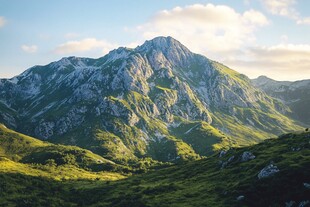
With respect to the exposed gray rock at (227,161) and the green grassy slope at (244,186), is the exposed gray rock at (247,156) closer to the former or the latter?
the green grassy slope at (244,186)

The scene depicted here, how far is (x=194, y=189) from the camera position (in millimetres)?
153000

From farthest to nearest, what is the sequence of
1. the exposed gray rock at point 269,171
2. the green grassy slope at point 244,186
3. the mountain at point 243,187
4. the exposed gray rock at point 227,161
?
1. the exposed gray rock at point 227,161
2. the exposed gray rock at point 269,171
3. the green grassy slope at point 244,186
4. the mountain at point 243,187

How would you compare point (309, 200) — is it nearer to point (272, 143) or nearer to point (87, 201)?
point (272, 143)

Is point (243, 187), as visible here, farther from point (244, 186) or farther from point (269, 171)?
point (269, 171)

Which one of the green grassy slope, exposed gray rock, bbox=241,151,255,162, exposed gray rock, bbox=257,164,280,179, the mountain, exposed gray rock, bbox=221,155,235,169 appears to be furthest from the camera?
exposed gray rock, bbox=221,155,235,169

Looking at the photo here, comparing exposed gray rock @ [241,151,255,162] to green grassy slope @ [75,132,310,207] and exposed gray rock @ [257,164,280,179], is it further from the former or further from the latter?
exposed gray rock @ [257,164,280,179]

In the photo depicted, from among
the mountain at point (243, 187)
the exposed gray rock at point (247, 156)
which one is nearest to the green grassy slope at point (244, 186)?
the mountain at point (243, 187)

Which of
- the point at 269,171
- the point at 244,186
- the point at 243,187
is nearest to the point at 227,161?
the point at 244,186

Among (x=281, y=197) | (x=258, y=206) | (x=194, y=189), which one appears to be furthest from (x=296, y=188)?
(x=194, y=189)

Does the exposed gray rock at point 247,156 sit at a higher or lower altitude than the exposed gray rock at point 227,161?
higher

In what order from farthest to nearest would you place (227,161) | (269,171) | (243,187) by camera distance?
(227,161)
(269,171)
(243,187)

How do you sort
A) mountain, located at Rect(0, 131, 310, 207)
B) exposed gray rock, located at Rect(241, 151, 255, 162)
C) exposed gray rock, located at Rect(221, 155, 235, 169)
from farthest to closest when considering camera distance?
exposed gray rock, located at Rect(221, 155, 235, 169) < exposed gray rock, located at Rect(241, 151, 255, 162) < mountain, located at Rect(0, 131, 310, 207)

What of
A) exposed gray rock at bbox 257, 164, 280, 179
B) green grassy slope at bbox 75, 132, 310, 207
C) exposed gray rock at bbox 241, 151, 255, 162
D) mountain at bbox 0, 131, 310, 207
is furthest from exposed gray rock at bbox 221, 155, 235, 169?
exposed gray rock at bbox 257, 164, 280, 179

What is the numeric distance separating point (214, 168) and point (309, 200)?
3668 inches
